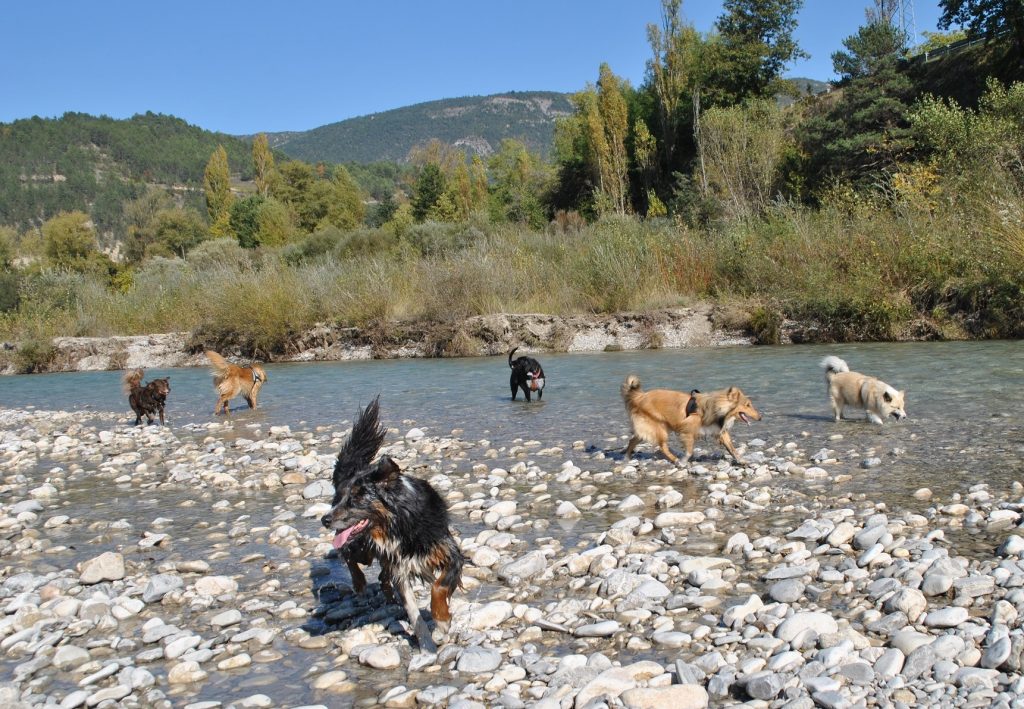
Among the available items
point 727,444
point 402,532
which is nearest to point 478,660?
point 402,532

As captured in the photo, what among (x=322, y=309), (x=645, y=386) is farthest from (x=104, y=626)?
(x=322, y=309)

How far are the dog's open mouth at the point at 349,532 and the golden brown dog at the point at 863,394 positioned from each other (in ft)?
24.3

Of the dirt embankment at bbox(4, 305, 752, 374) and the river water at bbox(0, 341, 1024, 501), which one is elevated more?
the dirt embankment at bbox(4, 305, 752, 374)

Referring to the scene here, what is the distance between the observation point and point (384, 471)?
4.34 m

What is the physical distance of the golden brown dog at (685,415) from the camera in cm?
820

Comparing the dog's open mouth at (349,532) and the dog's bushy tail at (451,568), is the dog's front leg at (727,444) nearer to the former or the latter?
the dog's bushy tail at (451,568)

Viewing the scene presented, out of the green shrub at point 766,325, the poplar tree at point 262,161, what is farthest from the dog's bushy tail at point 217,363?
the poplar tree at point 262,161

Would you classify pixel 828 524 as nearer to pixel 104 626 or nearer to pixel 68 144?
pixel 104 626

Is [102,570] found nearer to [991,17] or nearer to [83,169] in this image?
[991,17]

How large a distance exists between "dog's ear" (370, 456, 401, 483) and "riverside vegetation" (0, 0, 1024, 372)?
1743 cm

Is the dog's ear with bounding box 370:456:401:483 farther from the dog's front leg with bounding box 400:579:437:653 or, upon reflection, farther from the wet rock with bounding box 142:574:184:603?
the wet rock with bounding box 142:574:184:603

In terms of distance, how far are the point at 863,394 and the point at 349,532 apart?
7.60 meters

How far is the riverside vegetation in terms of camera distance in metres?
19.7

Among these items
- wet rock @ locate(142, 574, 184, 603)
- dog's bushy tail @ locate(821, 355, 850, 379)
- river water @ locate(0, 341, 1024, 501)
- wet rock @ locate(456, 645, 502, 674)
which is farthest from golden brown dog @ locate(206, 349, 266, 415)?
wet rock @ locate(456, 645, 502, 674)
